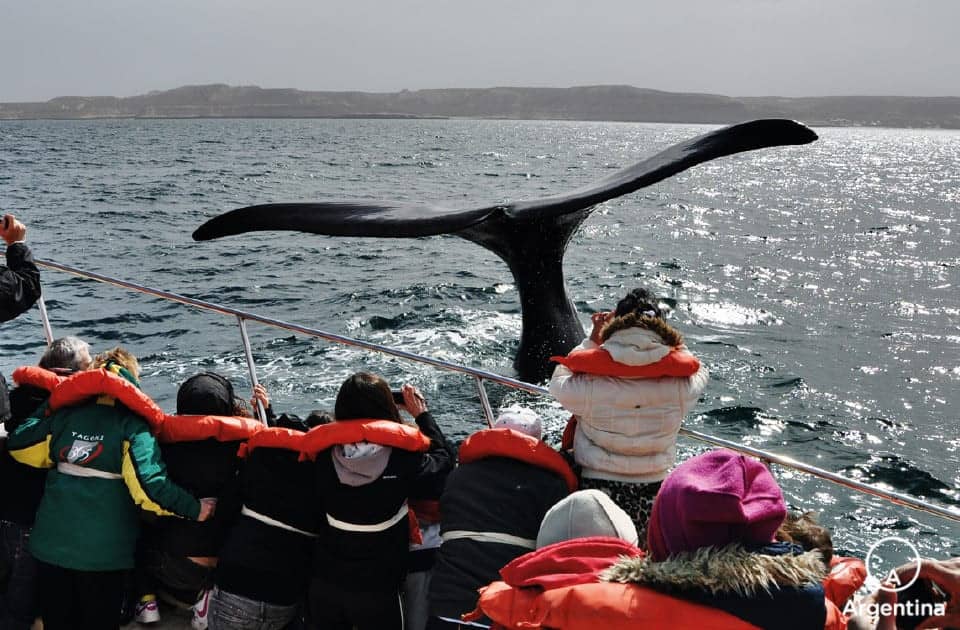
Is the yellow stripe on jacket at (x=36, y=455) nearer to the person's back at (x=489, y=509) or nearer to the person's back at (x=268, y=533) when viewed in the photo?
the person's back at (x=268, y=533)

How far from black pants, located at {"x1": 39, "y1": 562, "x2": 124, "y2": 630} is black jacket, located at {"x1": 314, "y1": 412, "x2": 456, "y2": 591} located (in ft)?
2.91

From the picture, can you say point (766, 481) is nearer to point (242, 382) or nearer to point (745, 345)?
point (242, 382)

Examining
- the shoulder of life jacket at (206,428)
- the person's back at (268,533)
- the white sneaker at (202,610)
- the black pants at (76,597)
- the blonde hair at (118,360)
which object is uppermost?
the blonde hair at (118,360)

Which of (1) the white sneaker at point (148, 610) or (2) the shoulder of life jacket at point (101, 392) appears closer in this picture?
(2) the shoulder of life jacket at point (101, 392)

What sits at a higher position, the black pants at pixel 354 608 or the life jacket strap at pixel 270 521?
the life jacket strap at pixel 270 521

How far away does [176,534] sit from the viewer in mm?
3367

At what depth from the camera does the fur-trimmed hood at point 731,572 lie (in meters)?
1.75

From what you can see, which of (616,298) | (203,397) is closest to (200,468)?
(203,397)

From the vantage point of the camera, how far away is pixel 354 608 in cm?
305

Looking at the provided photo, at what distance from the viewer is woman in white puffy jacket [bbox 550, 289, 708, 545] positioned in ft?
9.86

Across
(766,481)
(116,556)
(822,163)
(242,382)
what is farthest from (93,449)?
(822,163)

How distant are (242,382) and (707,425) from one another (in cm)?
517

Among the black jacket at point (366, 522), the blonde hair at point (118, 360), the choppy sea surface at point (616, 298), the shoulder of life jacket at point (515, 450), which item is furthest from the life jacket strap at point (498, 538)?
the choppy sea surface at point (616, 298)

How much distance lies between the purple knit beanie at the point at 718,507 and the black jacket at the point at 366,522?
1317 millimetres
